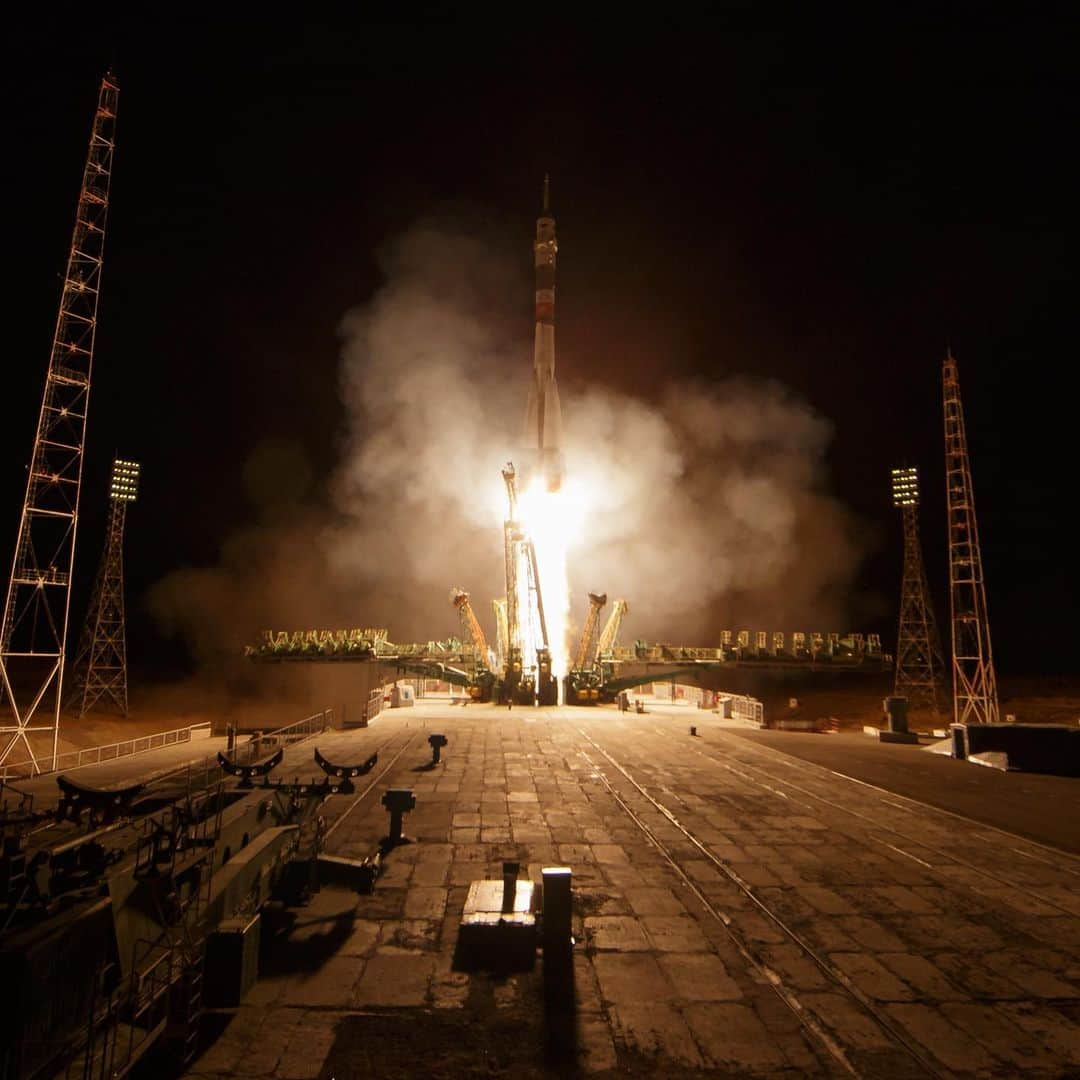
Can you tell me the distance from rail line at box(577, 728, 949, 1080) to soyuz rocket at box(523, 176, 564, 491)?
33.5m

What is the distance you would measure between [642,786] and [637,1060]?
1196 centimetres

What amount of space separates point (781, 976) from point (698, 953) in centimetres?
97

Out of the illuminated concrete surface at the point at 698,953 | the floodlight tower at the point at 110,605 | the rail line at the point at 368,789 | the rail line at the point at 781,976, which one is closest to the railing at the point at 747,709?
the rail line at the point at 368,789

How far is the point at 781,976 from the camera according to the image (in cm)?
798

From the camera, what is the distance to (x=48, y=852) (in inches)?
294

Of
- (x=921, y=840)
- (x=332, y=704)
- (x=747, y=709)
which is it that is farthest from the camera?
(x=332, y=704)

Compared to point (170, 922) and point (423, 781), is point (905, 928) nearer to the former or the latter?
point (170, 922)

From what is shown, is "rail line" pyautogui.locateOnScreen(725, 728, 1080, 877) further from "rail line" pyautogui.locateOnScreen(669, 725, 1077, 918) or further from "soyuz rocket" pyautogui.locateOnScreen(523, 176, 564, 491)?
"soyuz rocket" pyautogui.locateOnScreen(523, 176, 564, 491)

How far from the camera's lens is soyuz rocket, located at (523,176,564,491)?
151 ft

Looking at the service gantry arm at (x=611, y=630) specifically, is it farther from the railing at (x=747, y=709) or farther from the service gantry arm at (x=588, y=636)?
the railing at (x=747, y=709)

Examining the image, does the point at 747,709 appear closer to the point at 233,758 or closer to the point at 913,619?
the point at 233,758

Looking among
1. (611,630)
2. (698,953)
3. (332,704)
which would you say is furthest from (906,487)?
(698,953)

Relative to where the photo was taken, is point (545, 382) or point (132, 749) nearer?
point (132, 749)

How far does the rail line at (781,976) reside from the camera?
6520 mm
